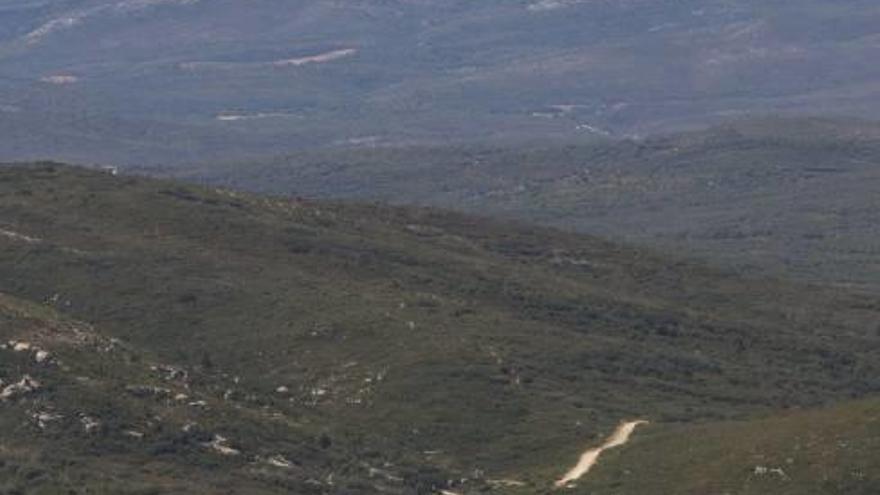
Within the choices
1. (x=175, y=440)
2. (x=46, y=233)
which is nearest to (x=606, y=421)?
(x=175, y=440)

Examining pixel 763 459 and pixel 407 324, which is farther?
pixel 407 324

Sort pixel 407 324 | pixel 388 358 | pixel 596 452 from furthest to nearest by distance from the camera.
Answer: pixel 407 324, pixel 388 358, pixel 596 452

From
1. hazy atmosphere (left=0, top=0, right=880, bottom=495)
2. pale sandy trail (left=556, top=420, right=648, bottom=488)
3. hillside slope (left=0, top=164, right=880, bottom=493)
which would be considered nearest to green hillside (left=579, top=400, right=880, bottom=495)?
hazy atmosphere (left=0, top=0, right=880, bottom=495)

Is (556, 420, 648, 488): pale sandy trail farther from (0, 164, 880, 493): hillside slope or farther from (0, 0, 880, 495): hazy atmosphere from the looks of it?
(0, 164, 880, 493): hillside slope

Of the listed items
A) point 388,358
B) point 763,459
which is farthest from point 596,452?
point 388,358

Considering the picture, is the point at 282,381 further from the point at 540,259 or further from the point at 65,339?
the point at 540,259

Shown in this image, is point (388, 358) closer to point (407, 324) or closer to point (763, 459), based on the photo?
point (407, 324)

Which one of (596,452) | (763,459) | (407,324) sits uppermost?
(763,459)
